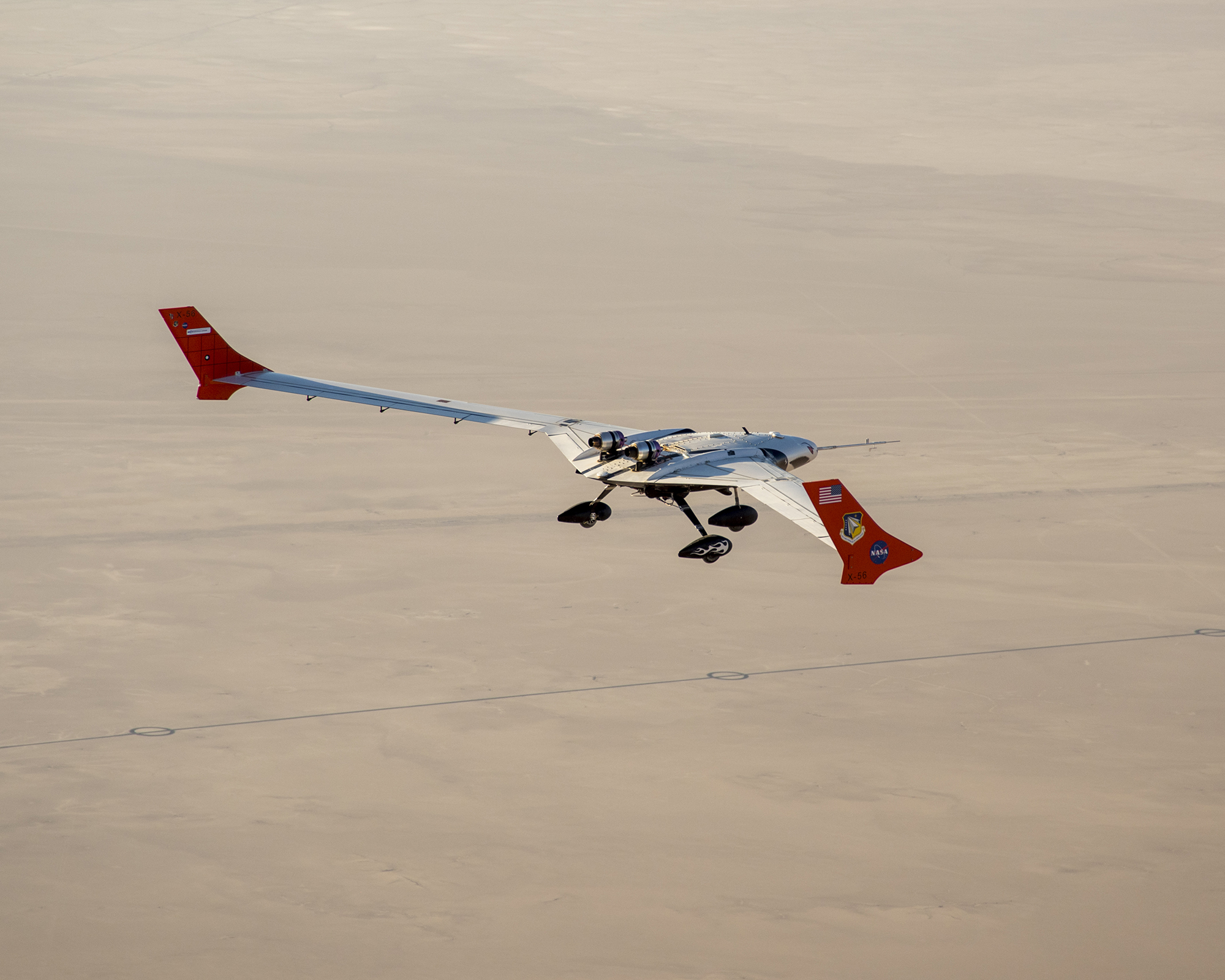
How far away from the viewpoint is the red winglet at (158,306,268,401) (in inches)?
2173

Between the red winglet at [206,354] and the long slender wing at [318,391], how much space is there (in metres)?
0.02

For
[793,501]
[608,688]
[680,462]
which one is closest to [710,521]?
[680,462]

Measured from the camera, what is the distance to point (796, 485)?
156ft

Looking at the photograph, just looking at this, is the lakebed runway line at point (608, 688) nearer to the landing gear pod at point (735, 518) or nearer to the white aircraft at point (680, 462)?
the white aircraft at point (680, 462)

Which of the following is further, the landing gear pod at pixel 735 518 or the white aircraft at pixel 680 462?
the landing gear pod at pixel 735 518

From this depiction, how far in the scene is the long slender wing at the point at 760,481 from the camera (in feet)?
150

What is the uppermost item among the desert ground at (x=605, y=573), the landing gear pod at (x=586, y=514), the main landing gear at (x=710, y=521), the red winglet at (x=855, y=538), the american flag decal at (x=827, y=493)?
the american flag decal at (x=827, y=493)

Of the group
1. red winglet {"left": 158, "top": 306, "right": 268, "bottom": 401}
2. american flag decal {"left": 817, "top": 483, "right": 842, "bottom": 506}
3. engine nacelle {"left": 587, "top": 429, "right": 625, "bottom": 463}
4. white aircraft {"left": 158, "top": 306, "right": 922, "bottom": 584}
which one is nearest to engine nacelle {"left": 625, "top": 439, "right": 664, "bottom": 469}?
white aircraft {"left": 158, "top": 306, "right": 922, "bottom": 584}

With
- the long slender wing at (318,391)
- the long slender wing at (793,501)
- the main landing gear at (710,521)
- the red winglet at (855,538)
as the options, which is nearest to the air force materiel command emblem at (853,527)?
the red winglet at (855,538)

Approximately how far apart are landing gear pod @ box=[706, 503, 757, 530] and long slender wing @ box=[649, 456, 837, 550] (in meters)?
1.43

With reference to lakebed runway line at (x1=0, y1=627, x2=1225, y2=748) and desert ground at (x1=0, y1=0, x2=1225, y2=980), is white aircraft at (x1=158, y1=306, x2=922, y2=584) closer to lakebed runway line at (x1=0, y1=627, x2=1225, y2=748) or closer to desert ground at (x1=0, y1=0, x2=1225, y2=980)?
lakebed runway line at (x1=0, y1=627, x2=1225, y2=748)

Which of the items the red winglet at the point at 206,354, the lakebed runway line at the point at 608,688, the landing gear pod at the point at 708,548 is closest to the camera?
the lakebed runway line at the point at 608,688

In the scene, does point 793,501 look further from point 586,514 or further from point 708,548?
point 586,514

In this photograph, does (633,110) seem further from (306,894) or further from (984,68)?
(306,894)
